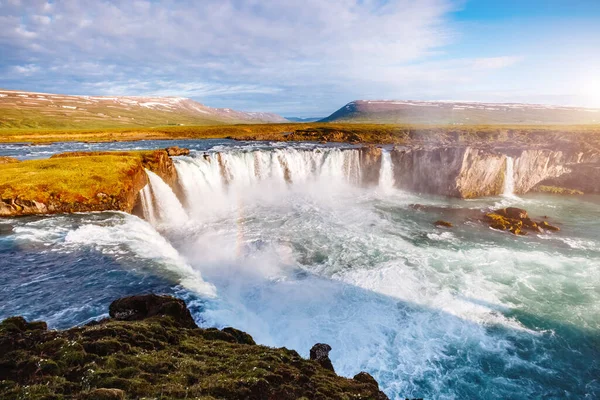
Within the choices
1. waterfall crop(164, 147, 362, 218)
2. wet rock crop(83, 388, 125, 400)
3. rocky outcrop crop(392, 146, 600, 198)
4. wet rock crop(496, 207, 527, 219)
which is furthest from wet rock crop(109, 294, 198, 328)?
rocky outcrop crop(392, 146, 600, 198)

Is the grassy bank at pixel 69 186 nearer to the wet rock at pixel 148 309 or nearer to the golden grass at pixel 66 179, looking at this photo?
the golden grass at pixel 66 179

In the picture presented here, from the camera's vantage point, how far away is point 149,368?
815 centimetres

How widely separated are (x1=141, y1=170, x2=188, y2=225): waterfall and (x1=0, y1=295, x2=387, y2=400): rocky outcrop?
25315 millimetres

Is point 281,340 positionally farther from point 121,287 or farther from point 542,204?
point 542,204

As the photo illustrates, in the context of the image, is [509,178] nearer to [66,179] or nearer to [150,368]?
[150,368]

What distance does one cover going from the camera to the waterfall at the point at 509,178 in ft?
162

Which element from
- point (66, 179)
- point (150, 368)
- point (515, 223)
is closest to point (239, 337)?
point (150, 368)

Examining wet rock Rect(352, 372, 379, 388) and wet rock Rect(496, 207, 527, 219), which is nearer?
wet rock Rect(352, 372, 379, 388)

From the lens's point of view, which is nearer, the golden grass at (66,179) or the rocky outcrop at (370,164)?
the golden grass at (66,179)

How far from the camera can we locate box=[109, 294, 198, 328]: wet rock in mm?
12164

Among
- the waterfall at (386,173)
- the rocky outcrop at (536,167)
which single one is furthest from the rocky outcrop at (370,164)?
the rocky outcrop at (536,167)

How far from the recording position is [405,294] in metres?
21.1

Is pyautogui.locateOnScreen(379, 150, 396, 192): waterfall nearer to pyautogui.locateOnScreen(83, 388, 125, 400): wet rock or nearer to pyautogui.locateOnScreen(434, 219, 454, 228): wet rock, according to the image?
pyautogui.locateOnScreen(434, 219, 454, 228): wet rock

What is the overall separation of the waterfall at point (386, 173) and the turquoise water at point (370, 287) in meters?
19.0
